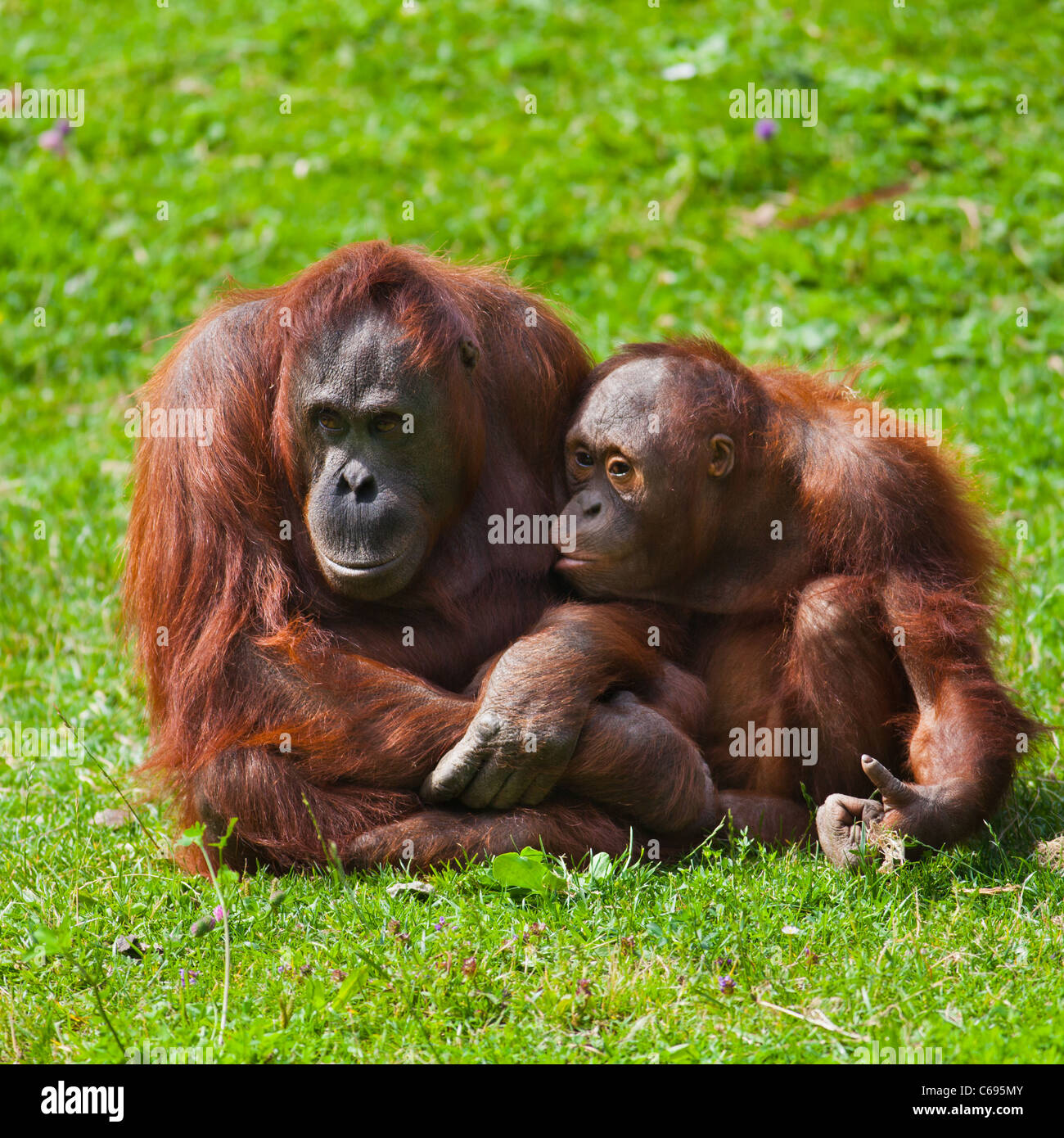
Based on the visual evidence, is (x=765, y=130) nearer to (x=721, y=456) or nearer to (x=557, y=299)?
(x=557, y=299)

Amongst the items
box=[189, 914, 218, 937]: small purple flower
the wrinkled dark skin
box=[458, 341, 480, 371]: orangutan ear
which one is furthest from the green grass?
box=[458, 341, 480, 371]: orangutan ear

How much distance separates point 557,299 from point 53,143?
18.4 feet

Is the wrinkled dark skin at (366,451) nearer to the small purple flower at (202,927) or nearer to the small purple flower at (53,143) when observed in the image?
the small purple flower at (202,927)

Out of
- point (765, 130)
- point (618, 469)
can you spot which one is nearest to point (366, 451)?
point (618, 469)

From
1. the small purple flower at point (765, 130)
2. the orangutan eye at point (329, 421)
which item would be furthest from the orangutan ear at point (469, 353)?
the small purple flower at point (765, 130)

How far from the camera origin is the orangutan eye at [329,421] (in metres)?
3.99

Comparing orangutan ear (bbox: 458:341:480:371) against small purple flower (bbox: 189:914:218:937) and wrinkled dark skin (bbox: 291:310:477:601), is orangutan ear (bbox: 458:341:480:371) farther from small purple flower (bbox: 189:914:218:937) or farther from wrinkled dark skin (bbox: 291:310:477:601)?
small purple flower (bbox: 189:914:218:937)

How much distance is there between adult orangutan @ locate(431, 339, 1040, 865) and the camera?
163 inches

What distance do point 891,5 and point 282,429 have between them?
23.6 feet

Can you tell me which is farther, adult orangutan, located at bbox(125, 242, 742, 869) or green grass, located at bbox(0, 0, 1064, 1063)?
adult orangutan, located at bbox(125, 242, 742, 869)

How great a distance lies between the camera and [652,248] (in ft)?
27.2

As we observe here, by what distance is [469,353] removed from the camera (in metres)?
4.19

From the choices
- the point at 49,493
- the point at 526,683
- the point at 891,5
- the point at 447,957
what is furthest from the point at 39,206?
the point at 447,957

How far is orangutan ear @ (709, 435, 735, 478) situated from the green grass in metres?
1.07
